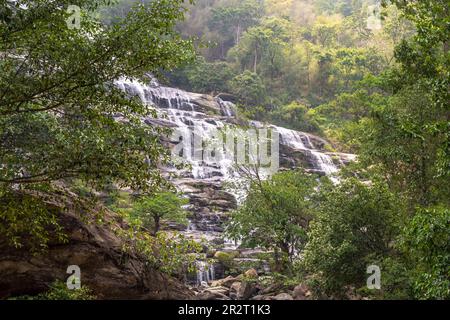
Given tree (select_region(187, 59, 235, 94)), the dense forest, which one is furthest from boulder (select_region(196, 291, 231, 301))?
tree (select_region(187, 59, 235, 94))

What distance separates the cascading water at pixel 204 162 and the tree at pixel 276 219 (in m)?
1.89

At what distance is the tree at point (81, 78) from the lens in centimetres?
793

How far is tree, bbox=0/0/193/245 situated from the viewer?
26.0ft

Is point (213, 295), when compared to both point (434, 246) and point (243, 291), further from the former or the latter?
point (434, 246)

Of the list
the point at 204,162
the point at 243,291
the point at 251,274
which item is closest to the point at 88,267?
the point at 243,291

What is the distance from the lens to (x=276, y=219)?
20.3 metres

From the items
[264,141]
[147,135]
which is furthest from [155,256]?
[264,141]

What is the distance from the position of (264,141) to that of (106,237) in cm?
1682

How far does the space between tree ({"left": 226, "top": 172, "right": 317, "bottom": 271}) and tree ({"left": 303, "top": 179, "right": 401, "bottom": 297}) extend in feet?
16.7

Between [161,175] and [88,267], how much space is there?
3.34 meters

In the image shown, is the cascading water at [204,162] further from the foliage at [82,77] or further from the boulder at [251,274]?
the foliage at [82,77]

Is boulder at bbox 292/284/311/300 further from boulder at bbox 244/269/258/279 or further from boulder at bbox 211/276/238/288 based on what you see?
boulder at bbox 211/276/238/288

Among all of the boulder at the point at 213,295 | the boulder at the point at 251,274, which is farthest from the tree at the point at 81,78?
the boulder at the point at 251,274
